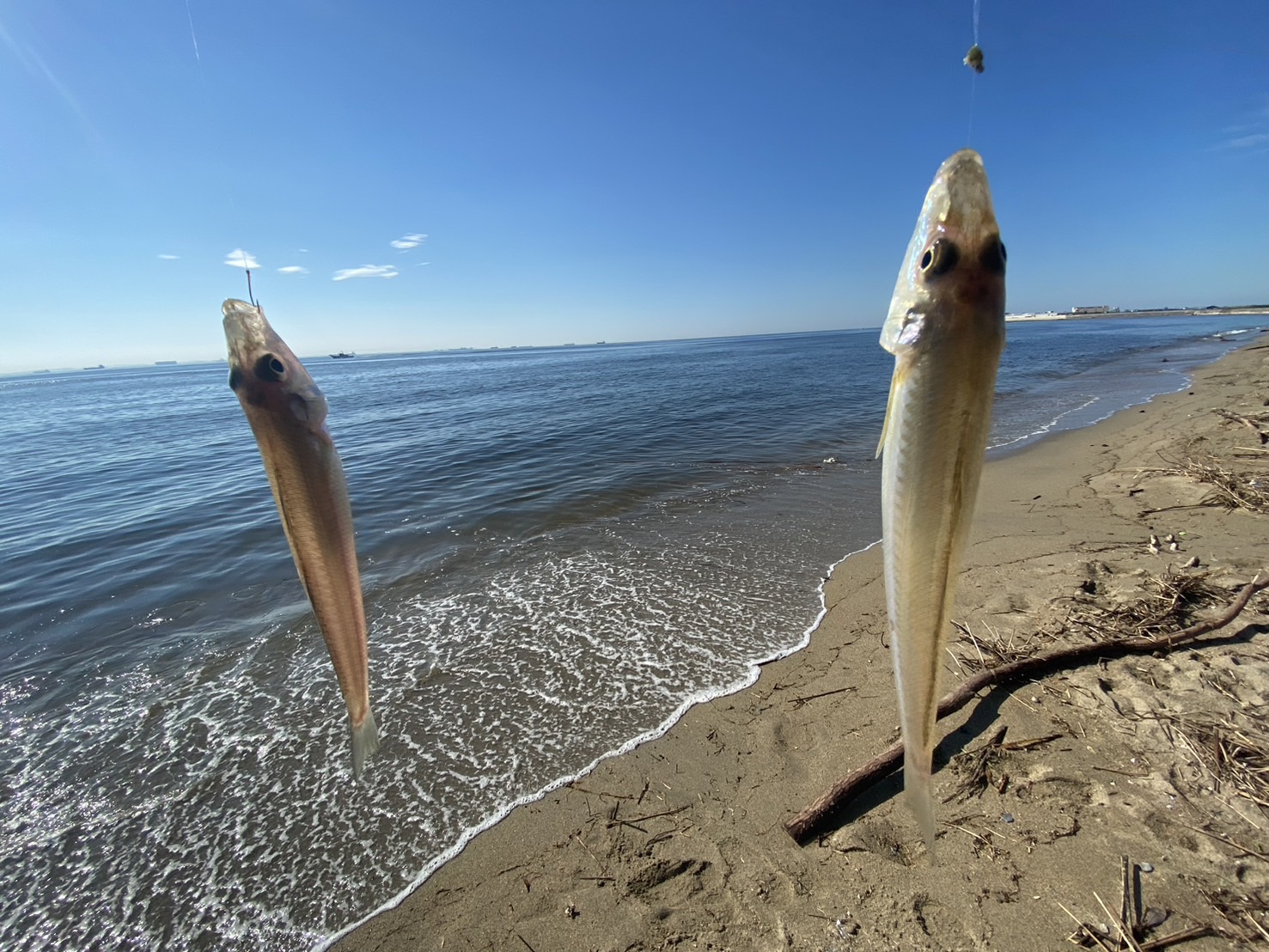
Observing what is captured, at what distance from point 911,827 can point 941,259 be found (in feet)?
12.0

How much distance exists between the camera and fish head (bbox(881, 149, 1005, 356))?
1728 mm

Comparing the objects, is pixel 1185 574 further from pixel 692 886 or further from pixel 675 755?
pixel 692 886

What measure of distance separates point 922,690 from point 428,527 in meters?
10.4

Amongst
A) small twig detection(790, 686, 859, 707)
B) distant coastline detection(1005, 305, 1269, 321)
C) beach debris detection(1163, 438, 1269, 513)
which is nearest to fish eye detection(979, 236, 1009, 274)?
small twig detection(790, 686, 859, 707)

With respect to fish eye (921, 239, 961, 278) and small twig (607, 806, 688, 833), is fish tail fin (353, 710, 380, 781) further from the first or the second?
fish eye (921, 239, 961, 278)

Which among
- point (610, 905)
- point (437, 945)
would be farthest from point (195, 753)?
point (610, 905)

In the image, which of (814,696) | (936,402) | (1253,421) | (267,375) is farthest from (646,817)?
(1253,421)

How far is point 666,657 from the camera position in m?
5.98

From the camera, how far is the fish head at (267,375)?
6.60 ft

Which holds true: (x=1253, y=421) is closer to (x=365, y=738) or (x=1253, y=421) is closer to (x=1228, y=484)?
(x=1228, y=484)

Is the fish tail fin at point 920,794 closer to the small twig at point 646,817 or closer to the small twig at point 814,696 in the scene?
the small twig at point 646,817

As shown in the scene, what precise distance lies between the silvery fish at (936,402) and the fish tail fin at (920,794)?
8cm

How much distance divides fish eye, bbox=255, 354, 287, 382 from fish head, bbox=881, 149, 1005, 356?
2.23 meters

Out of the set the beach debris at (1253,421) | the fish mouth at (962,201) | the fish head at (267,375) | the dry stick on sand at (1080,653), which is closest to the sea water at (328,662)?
the dry stick on sand at (1080,653)
